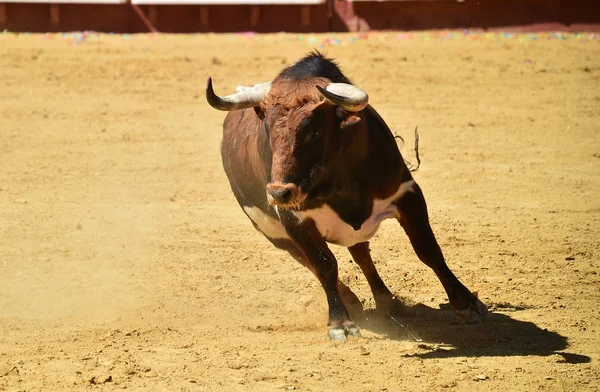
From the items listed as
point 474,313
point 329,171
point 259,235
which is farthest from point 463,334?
point 259,235

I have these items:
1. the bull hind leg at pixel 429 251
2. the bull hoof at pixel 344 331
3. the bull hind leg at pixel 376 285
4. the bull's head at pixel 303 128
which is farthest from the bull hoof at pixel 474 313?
the bull's head at pixel 303 128

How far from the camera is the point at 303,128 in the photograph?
530 centimetres

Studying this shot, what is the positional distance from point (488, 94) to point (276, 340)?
6.62 m

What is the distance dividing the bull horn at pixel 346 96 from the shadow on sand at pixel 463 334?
123cm

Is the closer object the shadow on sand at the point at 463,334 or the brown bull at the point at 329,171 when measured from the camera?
the shadow on sand at the point at 463,334

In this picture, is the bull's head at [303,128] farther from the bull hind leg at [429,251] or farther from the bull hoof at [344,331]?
the bull hoof at [344,331]

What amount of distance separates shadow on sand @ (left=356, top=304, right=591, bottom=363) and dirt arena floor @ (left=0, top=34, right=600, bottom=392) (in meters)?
0.02

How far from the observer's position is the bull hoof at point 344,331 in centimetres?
548

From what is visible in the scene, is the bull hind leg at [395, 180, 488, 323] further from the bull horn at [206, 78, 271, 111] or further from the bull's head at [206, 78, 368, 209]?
the bull horn at [206, 78, 271, 111]

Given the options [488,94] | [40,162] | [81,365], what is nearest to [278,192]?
[81,365]

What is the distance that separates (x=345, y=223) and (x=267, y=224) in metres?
0.77

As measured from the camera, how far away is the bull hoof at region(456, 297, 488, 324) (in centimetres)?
573

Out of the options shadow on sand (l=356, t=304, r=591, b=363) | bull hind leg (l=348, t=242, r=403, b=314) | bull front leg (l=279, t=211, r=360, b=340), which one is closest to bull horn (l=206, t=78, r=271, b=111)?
bull front leg (l=279, t=211, r=360, b=340)

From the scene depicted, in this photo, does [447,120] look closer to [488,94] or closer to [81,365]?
[488,94]
